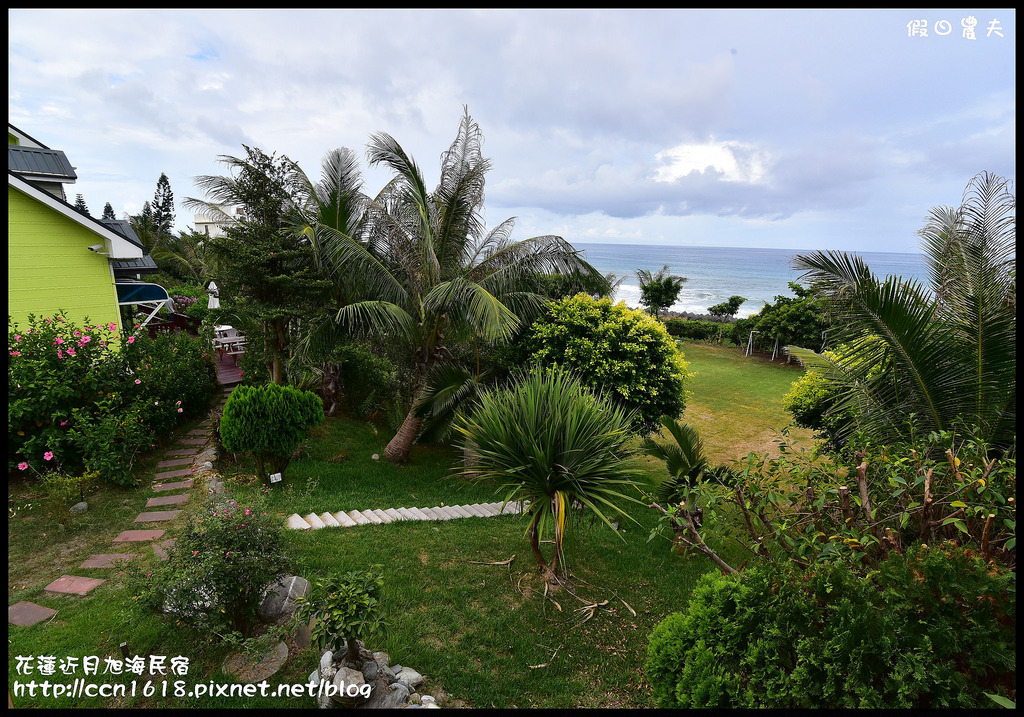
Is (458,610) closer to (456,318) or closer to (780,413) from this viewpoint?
(456,318)

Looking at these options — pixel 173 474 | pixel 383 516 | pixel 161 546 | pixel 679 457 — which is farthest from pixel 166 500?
pixel 679 457

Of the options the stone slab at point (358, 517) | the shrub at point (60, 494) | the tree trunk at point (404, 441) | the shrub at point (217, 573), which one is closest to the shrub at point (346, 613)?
the shrub at point (217, 573)

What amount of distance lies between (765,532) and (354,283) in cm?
782

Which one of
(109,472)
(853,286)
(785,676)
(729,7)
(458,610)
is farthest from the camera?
(109,472)

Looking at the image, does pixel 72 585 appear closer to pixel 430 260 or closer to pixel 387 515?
pixel 387 515

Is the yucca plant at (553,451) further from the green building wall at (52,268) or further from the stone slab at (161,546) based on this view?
the green building wall at (52,268)

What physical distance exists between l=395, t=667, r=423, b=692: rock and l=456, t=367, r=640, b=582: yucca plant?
1.60 meters

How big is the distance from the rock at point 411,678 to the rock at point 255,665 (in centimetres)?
94

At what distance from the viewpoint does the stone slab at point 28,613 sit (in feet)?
13.3

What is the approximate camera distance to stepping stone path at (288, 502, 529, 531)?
6258mm

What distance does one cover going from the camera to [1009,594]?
2545 mm

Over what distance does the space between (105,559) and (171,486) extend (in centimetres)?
194

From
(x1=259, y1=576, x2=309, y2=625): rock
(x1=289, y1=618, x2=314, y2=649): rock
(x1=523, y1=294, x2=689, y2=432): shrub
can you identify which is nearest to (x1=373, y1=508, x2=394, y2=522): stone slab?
(x1=259, y1=576, x2=309, y2=625): rock

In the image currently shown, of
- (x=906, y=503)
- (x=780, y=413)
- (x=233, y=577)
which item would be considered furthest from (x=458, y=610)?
(x=780, y=413)
